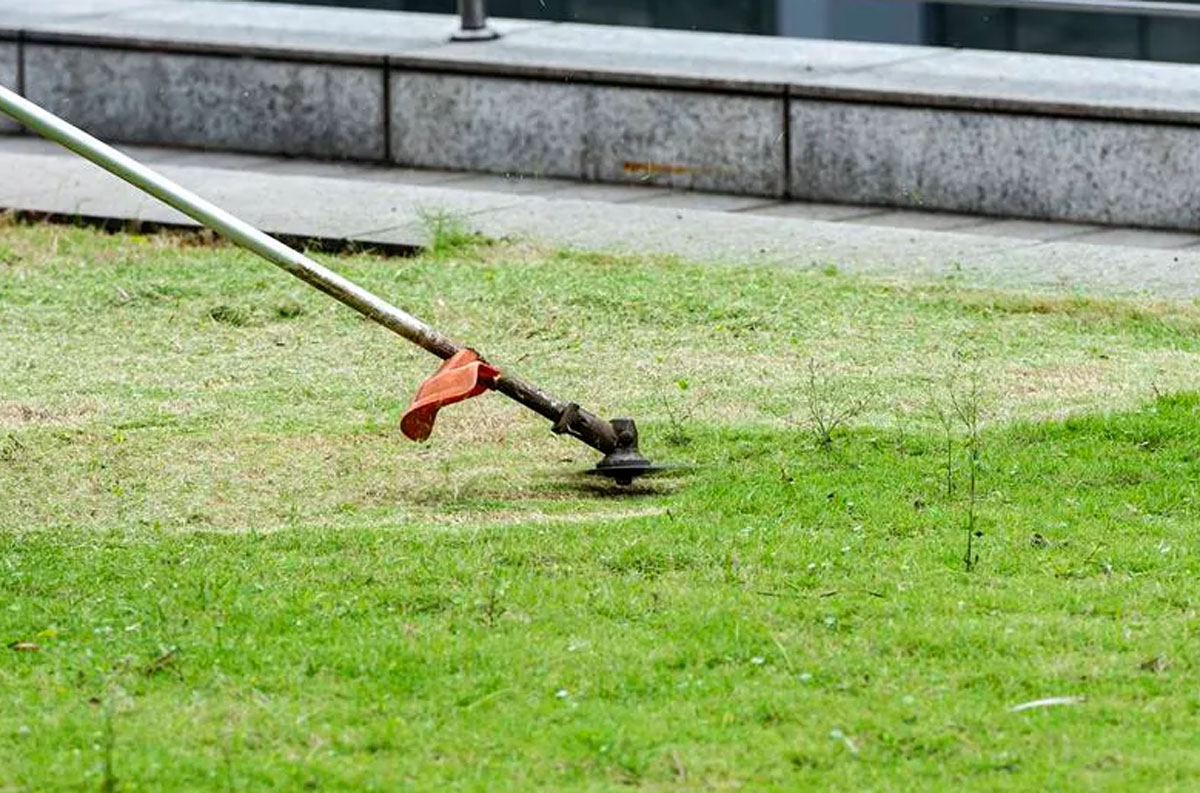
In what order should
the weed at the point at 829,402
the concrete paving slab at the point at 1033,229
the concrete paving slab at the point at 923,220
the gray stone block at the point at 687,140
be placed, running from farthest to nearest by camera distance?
the gray stone block at the point at 687,140, the concrete paving slab at the point at 923,220, the concrete paving slab at the point at 1033,229, the weed at the point at 829,402

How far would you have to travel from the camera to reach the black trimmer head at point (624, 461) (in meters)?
6.92

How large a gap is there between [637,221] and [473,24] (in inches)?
82.9

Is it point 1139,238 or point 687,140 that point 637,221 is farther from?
point 1139,238

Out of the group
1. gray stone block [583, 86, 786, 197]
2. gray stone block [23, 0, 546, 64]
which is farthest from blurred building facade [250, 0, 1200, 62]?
gray stone block [583, 86, 786, 197]

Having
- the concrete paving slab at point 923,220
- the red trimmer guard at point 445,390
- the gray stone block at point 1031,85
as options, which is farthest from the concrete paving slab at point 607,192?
the red trimmer guard at point 445,390

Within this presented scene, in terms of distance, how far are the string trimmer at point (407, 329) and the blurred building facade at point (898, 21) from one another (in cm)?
662

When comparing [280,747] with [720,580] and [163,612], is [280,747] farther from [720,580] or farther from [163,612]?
[720,580]

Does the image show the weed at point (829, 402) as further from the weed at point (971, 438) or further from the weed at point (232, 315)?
the weed at point (232, 315)

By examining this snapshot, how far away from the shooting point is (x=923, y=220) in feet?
35.1

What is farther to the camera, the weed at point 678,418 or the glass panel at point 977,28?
the glass panel at point 977,28

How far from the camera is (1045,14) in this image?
13.2 metres

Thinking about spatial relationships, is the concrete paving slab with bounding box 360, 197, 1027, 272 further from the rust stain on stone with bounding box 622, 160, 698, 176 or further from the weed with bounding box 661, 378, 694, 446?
the weed with bounding box 661, 378, 694, 446

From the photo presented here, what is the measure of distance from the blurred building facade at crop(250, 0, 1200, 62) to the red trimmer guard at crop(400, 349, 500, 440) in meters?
6.81

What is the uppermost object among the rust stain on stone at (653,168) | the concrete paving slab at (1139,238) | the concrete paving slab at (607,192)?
the rust stain on stone at (653,168)
